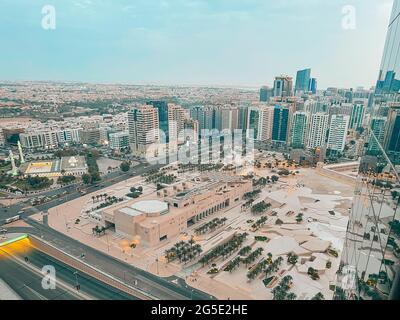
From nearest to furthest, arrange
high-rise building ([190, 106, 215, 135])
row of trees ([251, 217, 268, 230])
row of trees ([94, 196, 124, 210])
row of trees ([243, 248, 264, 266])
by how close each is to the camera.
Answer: row of trees ([243, 248, 264, 266]) → row of trees ([251, 217, 268, 230]) → row of trees ([94, 196, 124, 210]) → high-rise building ([190, 106, 215, 135])

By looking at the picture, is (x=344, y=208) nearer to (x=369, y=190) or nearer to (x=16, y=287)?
(x=369, y=190)

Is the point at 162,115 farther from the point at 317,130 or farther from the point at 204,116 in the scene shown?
the point at 317,130

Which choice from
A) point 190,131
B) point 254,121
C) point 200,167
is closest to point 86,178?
point 200,167

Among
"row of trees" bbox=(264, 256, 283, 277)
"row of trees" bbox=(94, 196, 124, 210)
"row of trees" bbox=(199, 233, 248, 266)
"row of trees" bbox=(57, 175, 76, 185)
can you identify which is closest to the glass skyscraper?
"row of trees" bbox=(264, 256, 283, 277)

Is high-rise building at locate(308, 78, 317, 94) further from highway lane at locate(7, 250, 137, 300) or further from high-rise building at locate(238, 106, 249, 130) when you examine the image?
highway lane at locate(7, 250, 137, 300)

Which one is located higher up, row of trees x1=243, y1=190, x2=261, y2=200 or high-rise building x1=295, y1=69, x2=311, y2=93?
high-rise building x1=295, y1=69, x2=311, y2=93

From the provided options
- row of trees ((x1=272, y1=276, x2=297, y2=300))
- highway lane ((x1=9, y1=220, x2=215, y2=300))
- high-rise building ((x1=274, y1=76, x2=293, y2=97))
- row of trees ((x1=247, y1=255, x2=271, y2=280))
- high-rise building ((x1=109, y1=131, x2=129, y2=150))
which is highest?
high-rise building ((x1=274, y1=76, x2=293, y2=97))

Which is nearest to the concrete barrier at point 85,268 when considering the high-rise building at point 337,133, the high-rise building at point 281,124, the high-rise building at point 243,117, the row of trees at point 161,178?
the row of trees at point 161,178
